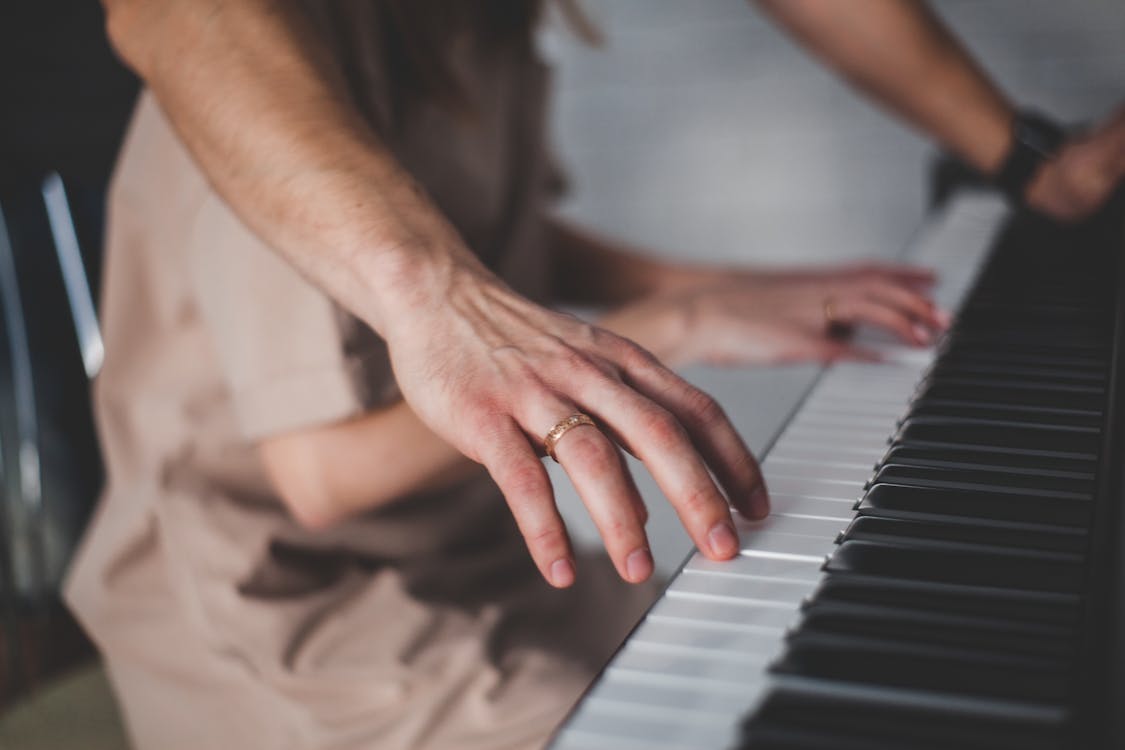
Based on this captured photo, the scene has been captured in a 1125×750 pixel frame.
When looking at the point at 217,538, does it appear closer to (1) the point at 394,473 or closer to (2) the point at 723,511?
(1) the point at 394,473

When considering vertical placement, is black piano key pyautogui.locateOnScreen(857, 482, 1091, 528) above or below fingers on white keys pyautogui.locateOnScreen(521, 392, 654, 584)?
below

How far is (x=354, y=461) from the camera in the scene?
0.77 meters

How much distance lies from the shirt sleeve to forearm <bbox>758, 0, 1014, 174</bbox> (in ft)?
2.62

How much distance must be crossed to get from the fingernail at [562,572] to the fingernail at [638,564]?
0.03 metres

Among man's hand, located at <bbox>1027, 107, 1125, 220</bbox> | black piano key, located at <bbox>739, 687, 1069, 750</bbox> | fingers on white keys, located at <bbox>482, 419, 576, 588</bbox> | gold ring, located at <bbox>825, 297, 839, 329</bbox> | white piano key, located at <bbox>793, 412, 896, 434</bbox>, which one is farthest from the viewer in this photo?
man's hand, located at <bbox>1027, 107, 1125, 220</bbox>

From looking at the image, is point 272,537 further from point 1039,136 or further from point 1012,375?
point 1039,136

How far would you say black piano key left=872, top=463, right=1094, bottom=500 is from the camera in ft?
1.92

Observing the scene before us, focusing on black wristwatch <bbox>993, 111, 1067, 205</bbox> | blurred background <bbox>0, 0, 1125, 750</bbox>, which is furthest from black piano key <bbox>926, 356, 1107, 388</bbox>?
blurred background <bbox>0, 0, 1125, 750</bbox>

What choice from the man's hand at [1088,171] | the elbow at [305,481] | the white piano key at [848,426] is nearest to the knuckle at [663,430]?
the white piano key at [848,426]

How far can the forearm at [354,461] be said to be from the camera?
0.76 meters

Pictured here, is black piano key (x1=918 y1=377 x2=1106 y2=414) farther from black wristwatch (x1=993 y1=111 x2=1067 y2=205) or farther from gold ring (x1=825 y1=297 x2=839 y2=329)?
black wristwatch (x1=993 y1=111 x2=1067 y2=205)

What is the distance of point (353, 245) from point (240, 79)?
150 mm

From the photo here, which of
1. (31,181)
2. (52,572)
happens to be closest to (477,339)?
(31,181)

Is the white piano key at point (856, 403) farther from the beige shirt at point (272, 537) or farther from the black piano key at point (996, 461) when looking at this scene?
the beige shirt at point (272, 537)
